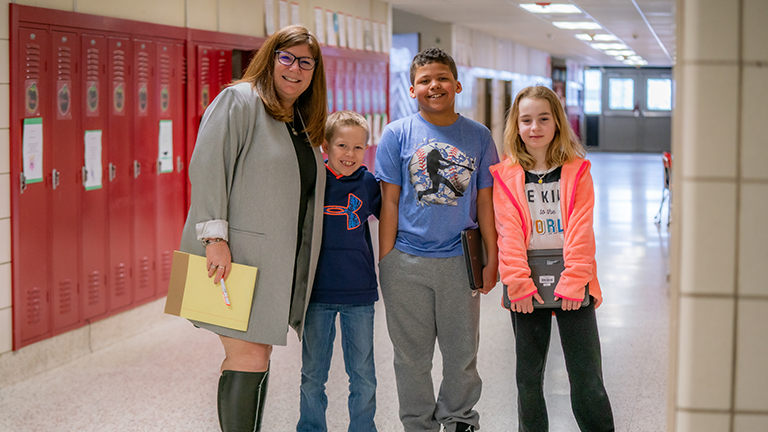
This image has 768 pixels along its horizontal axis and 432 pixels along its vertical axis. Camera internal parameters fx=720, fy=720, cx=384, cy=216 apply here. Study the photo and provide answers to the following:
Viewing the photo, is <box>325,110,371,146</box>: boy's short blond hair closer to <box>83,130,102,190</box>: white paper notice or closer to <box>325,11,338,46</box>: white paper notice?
<box>83,130,102,190</box>: white paper notice

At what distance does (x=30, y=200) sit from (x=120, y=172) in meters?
0.71

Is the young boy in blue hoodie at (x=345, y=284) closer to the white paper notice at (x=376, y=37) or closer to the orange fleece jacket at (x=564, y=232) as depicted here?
the orange fleece jacket at (x=564, y=232)

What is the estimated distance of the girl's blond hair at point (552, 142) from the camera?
2.33 metres

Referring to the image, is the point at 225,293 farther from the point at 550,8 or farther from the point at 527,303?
the point at 550,8

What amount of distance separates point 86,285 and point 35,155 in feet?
2.62

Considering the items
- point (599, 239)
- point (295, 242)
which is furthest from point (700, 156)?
point (599, 239)

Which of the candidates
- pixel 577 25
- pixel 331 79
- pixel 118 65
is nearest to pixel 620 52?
pixel 577 25

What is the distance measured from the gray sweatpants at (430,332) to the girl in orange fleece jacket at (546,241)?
0.18 metres

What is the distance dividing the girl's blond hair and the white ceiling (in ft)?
19.9

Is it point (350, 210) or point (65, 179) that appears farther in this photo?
point (65, 179)

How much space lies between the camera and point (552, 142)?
2.36 metres

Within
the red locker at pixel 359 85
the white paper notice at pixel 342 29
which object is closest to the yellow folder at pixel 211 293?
the white paper notice at pixel 342 29

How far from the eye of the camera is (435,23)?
34.0 ft

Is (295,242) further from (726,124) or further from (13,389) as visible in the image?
(13,389)
